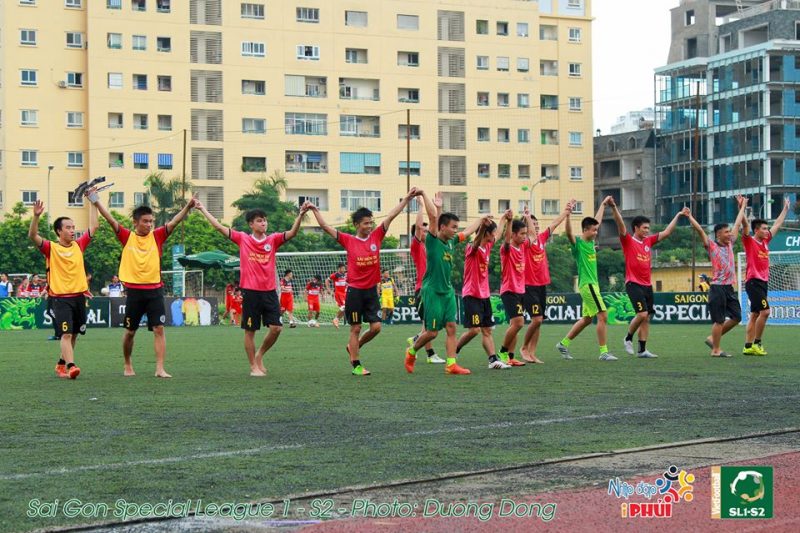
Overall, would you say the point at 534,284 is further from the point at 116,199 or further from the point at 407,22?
the point at 407,22

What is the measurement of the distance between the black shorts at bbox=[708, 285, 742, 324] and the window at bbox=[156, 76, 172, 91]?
65.9m

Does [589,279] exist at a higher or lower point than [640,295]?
higher

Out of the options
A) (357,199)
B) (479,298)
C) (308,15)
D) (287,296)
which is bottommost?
(287,296)

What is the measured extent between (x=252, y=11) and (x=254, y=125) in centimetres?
747

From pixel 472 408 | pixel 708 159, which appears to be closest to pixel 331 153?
pixel 708 159

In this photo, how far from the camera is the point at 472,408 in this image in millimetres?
10523

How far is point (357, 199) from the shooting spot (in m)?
85.5

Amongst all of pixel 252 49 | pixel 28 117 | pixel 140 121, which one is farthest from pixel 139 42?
pixel 28 117

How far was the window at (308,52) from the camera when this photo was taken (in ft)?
273

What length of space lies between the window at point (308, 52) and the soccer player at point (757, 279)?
219ft

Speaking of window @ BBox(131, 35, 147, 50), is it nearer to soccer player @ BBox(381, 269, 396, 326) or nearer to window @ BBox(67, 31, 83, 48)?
window @ BBox(67, 31, 83, 48)

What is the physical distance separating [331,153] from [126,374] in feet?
231

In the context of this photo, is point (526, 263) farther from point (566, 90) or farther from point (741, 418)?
point (566, 90)

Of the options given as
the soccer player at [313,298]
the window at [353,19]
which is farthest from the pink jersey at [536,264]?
the window at [353,19]
